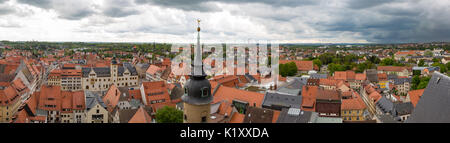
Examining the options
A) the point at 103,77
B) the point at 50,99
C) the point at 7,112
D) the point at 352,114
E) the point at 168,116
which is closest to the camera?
the point at 168,116

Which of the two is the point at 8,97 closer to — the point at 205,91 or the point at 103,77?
the point at 103,77

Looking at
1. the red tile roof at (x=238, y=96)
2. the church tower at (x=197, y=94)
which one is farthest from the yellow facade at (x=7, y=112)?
the church tower at (x=197, y=94)

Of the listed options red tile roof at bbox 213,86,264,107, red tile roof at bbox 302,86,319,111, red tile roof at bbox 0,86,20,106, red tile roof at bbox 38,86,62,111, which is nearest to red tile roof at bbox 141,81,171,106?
red tile roof at bbox 213,86,264,107

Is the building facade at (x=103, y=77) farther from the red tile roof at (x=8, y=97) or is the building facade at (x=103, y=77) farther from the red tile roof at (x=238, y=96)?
the red tile roof at (x=238, y=96)

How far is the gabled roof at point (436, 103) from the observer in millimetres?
9904

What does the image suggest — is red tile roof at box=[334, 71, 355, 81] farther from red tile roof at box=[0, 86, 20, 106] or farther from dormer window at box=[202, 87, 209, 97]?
red tile roof at box=[0, 86, 20, 106]

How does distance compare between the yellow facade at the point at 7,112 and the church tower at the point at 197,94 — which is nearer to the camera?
the church tower at the point at 197,94

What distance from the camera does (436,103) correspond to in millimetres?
10617

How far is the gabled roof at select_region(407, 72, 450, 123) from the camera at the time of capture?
990 cm

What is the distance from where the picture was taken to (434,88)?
11.2 metres

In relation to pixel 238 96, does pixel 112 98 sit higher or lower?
lower

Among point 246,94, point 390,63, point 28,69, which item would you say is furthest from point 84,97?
point 390,63

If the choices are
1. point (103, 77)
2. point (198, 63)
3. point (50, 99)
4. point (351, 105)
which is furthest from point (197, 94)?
point (103, 77)
